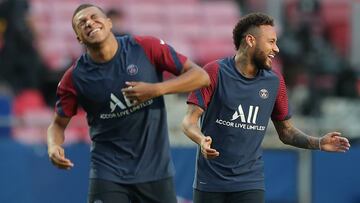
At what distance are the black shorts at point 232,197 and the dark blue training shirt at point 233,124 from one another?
38 millimetres

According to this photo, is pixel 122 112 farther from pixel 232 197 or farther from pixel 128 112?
pixel 232 197

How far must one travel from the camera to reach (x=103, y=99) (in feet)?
24.2

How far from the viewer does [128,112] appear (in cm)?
735

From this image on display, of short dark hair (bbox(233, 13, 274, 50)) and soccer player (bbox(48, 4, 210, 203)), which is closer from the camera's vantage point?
soccer player (bbox(48, 4, 210, 203))

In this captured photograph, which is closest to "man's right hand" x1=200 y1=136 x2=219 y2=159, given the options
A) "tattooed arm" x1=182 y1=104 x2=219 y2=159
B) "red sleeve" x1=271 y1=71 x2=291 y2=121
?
"tattooed arm" x1=182 y1=104 x2=219 y2=159

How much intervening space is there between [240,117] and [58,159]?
1359mm

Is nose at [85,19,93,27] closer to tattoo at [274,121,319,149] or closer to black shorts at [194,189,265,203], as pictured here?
black shorts at [194,189,265,203]

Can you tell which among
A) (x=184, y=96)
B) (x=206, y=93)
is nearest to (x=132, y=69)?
(x=206, y=93)

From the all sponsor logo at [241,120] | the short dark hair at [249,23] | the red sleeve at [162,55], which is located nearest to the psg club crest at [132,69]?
the red sleeve at [162,55]

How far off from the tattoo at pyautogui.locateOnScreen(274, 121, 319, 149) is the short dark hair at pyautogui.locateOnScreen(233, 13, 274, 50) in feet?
2.33

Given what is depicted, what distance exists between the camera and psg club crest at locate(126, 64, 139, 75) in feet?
24.1

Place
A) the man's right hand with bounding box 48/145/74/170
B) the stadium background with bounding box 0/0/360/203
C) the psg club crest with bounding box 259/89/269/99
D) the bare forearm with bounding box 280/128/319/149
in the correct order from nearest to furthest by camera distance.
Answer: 1. the man's right hand with bounding box 48/145/74/170
2. the psg club crest with bounding box 259/89/269/99
3. the bare forearm with bounding box 280/128/319/149
4. the stadium background with bounding box 0/0/360/203

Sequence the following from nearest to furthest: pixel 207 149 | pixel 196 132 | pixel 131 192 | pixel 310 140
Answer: pixel 207 149, pixel 196 132, pixel 131 192, pixel 310 140

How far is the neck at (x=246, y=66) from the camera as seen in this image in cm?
743
